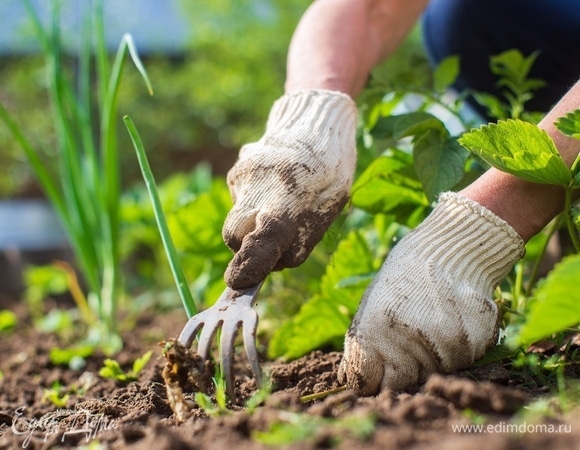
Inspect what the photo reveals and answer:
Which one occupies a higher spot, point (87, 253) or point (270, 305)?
point (87, 253)

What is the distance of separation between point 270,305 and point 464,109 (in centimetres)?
89

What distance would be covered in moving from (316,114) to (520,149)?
1.24ft

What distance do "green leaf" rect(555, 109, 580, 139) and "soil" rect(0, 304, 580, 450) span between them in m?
0.34

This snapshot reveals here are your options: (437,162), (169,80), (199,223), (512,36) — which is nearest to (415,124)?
(437,162)

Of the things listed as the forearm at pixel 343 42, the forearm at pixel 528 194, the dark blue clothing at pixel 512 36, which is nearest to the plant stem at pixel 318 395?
the forearm at pixel 528 194

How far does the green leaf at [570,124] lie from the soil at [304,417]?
340 millimetres

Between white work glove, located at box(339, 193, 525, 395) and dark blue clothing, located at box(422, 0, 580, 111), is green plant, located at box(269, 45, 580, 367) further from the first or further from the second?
dark blue clothing, located at box(422, 0, 580, 111)

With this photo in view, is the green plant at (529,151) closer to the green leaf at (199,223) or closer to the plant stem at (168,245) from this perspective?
the plant stem at (168,245)

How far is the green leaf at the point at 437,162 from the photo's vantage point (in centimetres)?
116

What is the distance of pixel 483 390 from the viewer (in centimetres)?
74

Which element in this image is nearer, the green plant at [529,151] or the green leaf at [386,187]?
the green plant at [529,151]

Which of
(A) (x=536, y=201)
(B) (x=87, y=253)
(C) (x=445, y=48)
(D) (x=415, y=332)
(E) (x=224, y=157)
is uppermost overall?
(C) (x=445, y=48)

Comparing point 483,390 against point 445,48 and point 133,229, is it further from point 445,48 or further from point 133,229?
point 133,229

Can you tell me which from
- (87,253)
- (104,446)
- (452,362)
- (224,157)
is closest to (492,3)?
(452,362)
